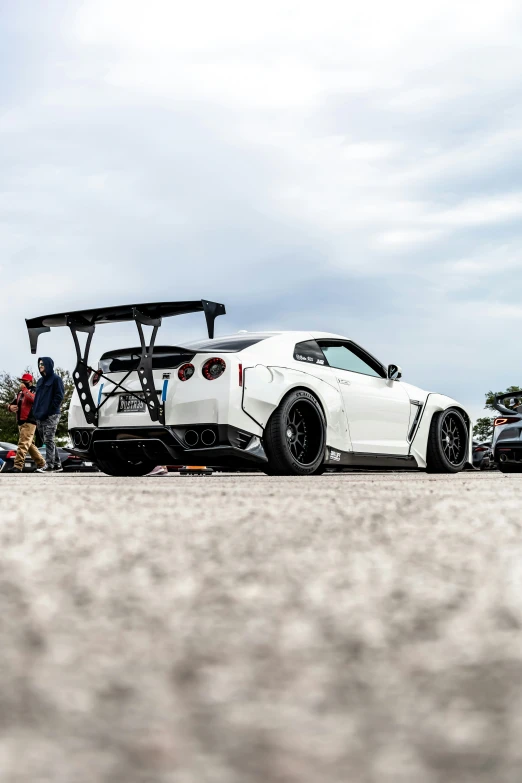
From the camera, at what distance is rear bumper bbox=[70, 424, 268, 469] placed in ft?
24.5

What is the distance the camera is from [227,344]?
830cm

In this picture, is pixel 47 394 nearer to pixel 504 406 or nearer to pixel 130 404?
pixel 130 404

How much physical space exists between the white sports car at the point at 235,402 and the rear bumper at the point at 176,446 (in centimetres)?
1

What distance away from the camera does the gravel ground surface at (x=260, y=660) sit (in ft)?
2.69

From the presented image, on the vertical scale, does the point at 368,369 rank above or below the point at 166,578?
above

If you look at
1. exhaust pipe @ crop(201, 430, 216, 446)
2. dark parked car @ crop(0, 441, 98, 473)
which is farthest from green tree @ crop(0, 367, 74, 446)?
exhaust pipe @ crop(201, 430, 216, 446)

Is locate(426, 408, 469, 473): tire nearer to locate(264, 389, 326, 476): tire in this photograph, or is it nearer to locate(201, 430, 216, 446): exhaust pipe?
locate(264, 389, 326, 476): tire

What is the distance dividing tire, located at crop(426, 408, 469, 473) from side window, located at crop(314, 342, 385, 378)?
101cm

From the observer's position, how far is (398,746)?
851 mm

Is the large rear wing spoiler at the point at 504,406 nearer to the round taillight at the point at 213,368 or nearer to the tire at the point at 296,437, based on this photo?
the tire at the point at 296,437

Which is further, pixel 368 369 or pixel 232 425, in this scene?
pixel 368 369

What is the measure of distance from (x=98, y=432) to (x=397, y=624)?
7.12 metres

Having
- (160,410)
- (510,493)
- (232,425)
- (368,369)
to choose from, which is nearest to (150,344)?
(160,410)

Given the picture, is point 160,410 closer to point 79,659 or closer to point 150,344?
point 150,344
